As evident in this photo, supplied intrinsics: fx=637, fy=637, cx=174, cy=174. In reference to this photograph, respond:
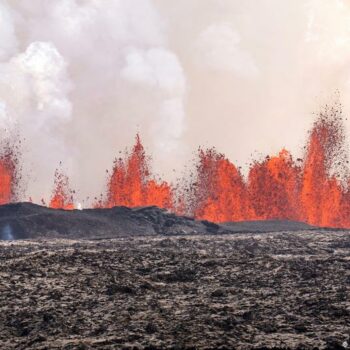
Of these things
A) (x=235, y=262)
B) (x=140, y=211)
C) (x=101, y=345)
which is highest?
(x=140, y=211)

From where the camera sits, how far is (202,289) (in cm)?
1341

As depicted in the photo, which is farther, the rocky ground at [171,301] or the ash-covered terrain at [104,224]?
the ash-covered terrain at [104,224]

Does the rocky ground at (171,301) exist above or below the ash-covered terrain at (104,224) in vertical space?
below

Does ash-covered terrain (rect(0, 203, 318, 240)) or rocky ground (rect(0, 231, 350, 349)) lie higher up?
ash-covered terrain (rect(0, 203, 318, 240))

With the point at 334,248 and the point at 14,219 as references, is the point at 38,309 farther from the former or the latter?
the point at 14,219

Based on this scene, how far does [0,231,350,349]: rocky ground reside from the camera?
10336 mm

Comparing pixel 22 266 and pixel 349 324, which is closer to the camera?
pixel 349 324

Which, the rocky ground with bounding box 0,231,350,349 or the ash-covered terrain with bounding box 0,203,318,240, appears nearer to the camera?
the rocky ground with bounding box 0,231,350,349

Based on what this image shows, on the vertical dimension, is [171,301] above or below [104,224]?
below

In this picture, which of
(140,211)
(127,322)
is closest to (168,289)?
(127,322)

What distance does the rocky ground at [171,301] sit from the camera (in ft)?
33.9

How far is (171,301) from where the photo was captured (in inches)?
487

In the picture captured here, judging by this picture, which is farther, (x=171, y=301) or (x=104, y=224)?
(x=104, y=224)

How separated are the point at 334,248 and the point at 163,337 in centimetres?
1420
